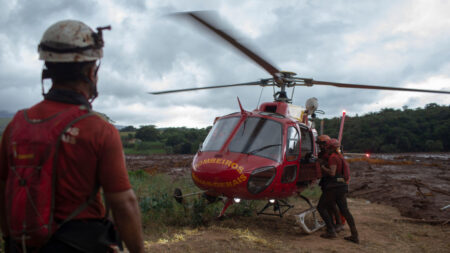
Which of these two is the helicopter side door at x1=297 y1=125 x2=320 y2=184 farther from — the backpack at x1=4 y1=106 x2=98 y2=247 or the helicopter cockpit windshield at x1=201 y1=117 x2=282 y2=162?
the backpack at x1=4 y1=106 x2=98 y2=247

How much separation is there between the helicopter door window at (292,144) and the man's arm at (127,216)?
18.1ft

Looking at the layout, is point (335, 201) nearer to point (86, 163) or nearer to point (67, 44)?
point (86, 163)

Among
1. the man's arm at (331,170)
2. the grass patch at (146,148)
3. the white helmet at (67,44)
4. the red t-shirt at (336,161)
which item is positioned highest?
the white helmet at (67,44)

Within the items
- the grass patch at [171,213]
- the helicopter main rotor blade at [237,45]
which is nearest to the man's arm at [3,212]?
the helicopter main rotor blade at [237,45]

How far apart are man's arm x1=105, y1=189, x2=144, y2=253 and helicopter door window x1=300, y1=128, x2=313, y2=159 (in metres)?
6.33

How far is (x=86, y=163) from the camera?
1970 millimetres

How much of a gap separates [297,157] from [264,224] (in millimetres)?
2243

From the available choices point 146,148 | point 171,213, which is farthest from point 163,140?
point 171,213

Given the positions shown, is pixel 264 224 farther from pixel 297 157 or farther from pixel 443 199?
pixel 443 199

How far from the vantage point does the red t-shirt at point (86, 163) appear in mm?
1941

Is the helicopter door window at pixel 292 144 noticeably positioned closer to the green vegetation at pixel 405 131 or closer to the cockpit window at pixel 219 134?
the cockpit window at pixel 219 134

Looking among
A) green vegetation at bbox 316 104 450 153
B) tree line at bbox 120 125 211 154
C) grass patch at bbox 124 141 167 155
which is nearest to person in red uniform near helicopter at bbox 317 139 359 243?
tree line at bbox 120 125 211 154

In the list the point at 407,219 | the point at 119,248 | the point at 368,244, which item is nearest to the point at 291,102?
the point at 368,244

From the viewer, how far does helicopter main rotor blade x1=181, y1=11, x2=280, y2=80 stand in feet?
16.4
